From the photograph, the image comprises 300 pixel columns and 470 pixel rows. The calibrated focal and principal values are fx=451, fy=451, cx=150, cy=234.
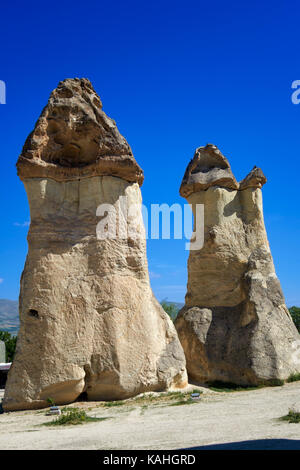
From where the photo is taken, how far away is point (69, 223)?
32.9ft

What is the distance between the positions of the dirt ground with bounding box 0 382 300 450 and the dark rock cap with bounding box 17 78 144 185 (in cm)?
497

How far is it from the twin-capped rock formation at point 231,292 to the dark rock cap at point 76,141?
3947 millimetres

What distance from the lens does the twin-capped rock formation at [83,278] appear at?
8961mm

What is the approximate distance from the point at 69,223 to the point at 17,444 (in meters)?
5.25

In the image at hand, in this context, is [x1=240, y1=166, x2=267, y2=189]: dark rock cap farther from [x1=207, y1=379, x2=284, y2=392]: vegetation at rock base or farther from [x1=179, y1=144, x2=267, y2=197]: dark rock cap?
[x1=207, y1=379, x2=284, y2=392]: vegetation at rock base

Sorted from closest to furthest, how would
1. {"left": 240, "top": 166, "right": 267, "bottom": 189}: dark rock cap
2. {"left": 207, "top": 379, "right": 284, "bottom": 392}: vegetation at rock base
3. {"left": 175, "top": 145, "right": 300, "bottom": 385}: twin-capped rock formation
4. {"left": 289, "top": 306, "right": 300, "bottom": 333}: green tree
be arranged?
{"left": 207, "top": 379, "right": 284, "bottom": 392}: vegetation at rock base < {"left": 175, "top": 145, "right": 300, "bottom": 385}: twin-capped rock formation < {"left": 240, "top": 166, "right": 267, "bottom": 189}: dark rock cap < {"left": 289, "top": 306, "right": 300, "bottom": 333}: green tree

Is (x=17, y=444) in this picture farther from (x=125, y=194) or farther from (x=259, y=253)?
(x=259, y=253)

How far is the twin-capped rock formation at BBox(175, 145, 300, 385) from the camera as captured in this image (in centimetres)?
1151

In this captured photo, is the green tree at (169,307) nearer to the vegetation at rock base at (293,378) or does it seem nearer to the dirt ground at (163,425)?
the vegetation at rock base at (293,378)

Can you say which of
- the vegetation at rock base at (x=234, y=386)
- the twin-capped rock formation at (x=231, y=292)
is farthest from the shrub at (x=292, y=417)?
the twin-capped rock formation at (x=231, y=292)

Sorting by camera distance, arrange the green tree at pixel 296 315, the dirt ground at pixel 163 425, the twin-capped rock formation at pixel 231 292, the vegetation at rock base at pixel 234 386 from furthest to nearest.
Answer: the green tree at pixel 296 315
the twin-capped rock formation at pixel 231 292
the vegetation at rock base at pixel 234 386
the dirt ground at pixel 163 425

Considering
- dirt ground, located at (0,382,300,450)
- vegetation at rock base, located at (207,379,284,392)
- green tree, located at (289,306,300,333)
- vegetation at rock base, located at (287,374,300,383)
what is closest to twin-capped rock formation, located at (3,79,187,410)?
dirt ground, located at (0,382,300,450)

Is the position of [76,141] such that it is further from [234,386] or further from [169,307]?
[169,307]

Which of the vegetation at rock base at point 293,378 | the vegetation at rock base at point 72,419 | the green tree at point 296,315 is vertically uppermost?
the green tree at point 296,315
